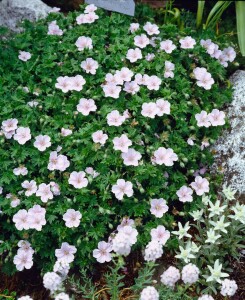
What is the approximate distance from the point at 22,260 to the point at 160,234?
2.53ft

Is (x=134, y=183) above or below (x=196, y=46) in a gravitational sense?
below

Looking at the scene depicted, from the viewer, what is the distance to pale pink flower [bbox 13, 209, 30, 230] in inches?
127

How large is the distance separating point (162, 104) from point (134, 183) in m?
0.55

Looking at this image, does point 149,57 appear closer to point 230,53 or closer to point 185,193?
point 230,53

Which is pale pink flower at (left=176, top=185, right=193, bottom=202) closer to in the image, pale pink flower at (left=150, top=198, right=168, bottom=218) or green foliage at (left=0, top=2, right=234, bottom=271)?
green foliage at (left=0, top=2, right=234, bottom=271)

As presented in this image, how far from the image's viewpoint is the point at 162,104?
11.7ft

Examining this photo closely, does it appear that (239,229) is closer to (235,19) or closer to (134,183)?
(134,183)

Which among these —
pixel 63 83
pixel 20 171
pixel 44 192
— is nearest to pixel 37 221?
pixel 44 192

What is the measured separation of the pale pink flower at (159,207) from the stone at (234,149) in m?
0.53

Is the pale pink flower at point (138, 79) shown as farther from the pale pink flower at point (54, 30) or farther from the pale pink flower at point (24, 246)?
the pale pink flower at point (24, 246)

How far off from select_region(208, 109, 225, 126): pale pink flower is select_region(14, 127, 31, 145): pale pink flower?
3.66ft

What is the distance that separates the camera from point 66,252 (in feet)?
10.6

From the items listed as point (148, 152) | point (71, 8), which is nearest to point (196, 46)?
point (148, 152)

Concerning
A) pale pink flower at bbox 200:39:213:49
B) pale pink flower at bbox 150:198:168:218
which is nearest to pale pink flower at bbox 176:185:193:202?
pale pink flower at bbox 150:198:168:218
